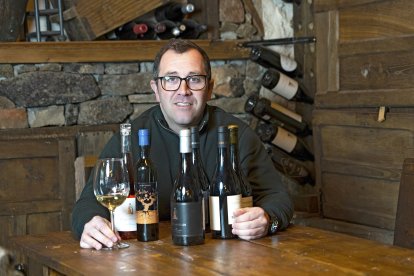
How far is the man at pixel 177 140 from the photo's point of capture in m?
2.52

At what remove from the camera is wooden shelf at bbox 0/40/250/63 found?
4.07m

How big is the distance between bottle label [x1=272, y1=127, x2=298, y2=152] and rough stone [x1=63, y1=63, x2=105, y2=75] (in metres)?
1.03

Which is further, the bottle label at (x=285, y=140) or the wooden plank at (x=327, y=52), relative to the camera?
the bottle label at (x=285, y=140)

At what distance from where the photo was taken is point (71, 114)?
14.0 feet

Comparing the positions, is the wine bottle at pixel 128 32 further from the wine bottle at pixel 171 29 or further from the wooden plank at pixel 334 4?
the wooden plank at pixel 334 4

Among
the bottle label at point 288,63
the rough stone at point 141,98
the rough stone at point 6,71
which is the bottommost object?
the rough stone at point 141,98

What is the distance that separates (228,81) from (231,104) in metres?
0.13

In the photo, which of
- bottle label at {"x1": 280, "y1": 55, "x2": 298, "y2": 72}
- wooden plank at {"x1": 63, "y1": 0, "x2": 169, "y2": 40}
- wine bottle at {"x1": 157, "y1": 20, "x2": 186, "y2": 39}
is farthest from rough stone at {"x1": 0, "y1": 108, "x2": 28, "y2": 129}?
bottle label at {"x1": 280, "y1": 55, "x2": 298, "y2": 72}

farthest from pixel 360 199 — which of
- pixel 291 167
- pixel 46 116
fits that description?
pixel 46 116

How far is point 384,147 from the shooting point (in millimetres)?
3891

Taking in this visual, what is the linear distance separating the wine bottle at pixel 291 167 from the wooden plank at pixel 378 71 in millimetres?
599

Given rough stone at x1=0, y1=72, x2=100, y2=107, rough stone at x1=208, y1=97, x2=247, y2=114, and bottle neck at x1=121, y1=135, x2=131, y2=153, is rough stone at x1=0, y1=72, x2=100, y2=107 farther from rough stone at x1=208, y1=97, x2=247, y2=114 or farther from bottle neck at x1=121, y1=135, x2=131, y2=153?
bottle neck at x1=121, y1=135, x2=131, y2=153

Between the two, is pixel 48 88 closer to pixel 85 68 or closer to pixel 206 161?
pixel 85 68

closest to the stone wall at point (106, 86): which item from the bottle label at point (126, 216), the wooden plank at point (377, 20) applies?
the wooden plank at point (377, 20)
